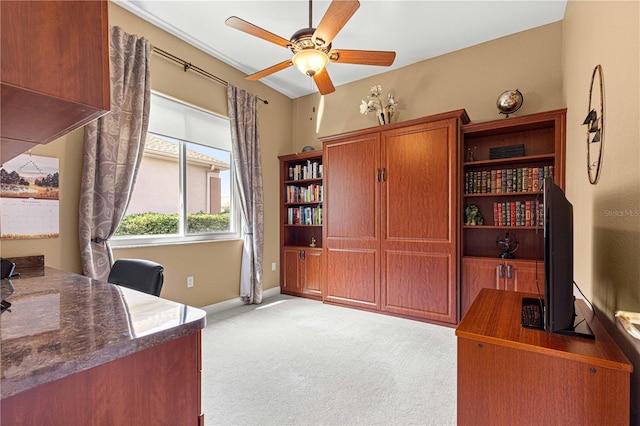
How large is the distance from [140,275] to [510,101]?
3.40m

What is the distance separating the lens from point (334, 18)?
1815 millimetres

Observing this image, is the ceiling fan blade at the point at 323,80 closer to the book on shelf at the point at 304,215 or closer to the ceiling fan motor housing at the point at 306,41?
the ceiling fan motor housing at the point at 306,41

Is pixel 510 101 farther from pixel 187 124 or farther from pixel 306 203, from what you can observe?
pixel 187 124

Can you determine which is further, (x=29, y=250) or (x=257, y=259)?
(x=257, y=259)

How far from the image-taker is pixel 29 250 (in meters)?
2.06

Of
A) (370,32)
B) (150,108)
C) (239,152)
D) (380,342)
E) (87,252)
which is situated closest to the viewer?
(87,252)

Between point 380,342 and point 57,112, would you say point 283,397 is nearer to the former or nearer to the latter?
point 380,342

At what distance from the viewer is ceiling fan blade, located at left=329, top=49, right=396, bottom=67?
2.18 m

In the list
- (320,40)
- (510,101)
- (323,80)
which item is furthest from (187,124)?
(510,101)

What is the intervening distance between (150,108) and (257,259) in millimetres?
2011

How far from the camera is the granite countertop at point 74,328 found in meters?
0.61

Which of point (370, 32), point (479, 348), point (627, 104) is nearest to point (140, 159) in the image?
point (370, 32)

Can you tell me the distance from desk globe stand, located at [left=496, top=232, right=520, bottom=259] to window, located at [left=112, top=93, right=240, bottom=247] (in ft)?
9.90

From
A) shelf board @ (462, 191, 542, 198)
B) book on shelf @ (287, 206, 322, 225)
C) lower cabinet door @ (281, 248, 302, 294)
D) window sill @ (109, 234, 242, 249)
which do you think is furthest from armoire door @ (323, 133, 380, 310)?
window sill @ (109, 234, 242, 249)
